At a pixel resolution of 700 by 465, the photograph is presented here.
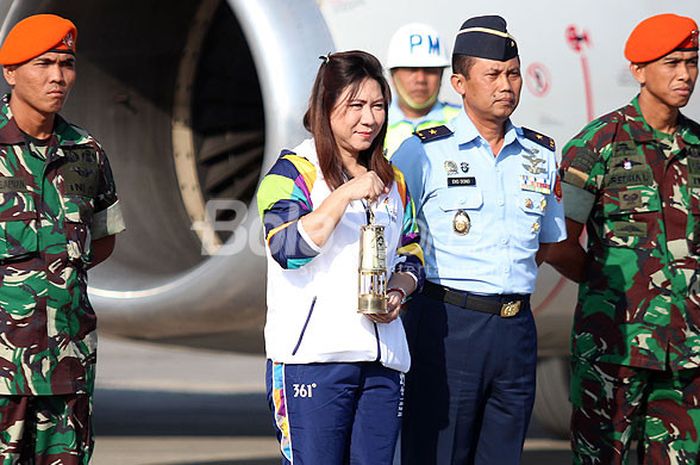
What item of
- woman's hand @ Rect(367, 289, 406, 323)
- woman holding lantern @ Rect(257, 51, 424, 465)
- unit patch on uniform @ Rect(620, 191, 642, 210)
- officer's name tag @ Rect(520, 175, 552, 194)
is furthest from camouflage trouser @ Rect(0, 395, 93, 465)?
unit patch on uniform @ Rect(620, 191, 642, 210)

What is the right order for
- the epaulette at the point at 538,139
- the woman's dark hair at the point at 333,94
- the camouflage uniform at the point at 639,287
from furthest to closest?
the camouflage uniform at the point at 639,287, the epaulette at the point at 538,139, the woman's dark hair at the point at 333,94

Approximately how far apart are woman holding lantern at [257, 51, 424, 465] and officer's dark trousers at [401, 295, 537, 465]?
1.17 feet

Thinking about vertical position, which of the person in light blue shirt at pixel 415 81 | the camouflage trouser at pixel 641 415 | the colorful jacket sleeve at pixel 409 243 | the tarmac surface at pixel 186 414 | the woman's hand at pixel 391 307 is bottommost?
the tarmac surface at pixel 186 414

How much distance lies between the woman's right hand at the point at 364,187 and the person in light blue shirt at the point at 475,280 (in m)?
0.55

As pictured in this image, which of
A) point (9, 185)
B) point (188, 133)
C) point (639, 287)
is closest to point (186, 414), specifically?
point (188, 133)

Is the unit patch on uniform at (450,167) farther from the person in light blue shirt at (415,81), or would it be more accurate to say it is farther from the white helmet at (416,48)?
the white helmet at (416,48)

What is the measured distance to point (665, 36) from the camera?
4.55 metres

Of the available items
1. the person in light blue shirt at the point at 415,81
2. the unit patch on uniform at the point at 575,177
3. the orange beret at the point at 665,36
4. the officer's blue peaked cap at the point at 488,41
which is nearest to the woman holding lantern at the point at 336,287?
the officer's blue peaked cap at the point at 488,41

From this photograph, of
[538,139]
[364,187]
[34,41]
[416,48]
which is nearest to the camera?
[364,187]

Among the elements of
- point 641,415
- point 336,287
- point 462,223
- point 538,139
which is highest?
point 538,139

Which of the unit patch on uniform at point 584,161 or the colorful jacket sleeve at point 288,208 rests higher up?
the unit patch on uniform at point 584,161

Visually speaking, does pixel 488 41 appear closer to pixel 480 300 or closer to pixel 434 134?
pixel 434 134

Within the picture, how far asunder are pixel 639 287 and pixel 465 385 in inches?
27.5

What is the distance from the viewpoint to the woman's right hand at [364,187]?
3630mm
